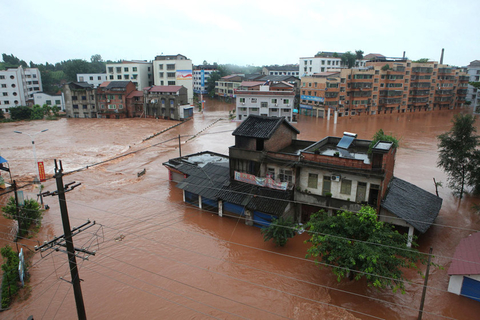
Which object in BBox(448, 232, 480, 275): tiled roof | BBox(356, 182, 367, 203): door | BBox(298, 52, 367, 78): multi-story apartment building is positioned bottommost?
BBox(448, 232, 480, 275): tiled roof

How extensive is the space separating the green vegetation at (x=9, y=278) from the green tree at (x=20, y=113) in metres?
63.7

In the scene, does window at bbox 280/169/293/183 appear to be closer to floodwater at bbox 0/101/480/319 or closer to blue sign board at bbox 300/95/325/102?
floodwater at bbox 0/101/480/319

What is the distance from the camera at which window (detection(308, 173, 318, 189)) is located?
20172mm

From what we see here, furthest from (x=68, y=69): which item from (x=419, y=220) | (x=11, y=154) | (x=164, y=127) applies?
(x=419, y=220)

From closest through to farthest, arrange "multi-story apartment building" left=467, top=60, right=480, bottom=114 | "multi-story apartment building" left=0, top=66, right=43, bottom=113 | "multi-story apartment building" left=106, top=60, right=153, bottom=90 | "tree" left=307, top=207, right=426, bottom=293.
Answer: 1. "tree" left=307, top=207, right=426, bottom=293
2. "multi-story apartment building" left=0, top=66, right=43, bottom=113
3. "multi-story apartment building" left=106, top=60, right=153, bottom=90
4. "multi-story apartment building" left=467, top=60, right=480, bottom=114

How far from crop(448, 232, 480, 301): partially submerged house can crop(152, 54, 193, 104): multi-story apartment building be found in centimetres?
6912

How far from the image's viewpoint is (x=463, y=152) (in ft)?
77.6

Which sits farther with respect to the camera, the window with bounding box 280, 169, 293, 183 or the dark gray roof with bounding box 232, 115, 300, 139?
the dark gray roof with bounding box 232, 115, 300, 139

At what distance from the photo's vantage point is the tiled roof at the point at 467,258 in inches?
543

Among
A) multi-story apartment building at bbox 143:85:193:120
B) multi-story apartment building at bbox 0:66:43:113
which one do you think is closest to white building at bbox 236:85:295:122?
multi-story apartment building at bbox 143:85:193:120

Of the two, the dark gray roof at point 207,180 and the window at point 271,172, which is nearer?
the window at point 271,172

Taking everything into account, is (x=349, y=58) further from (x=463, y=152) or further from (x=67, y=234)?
(x=67, y=234)

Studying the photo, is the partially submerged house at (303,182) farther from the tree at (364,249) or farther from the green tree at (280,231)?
the tree at (364,249)

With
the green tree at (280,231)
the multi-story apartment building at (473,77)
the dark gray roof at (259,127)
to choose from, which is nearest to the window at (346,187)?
the green tree at (280,231)
